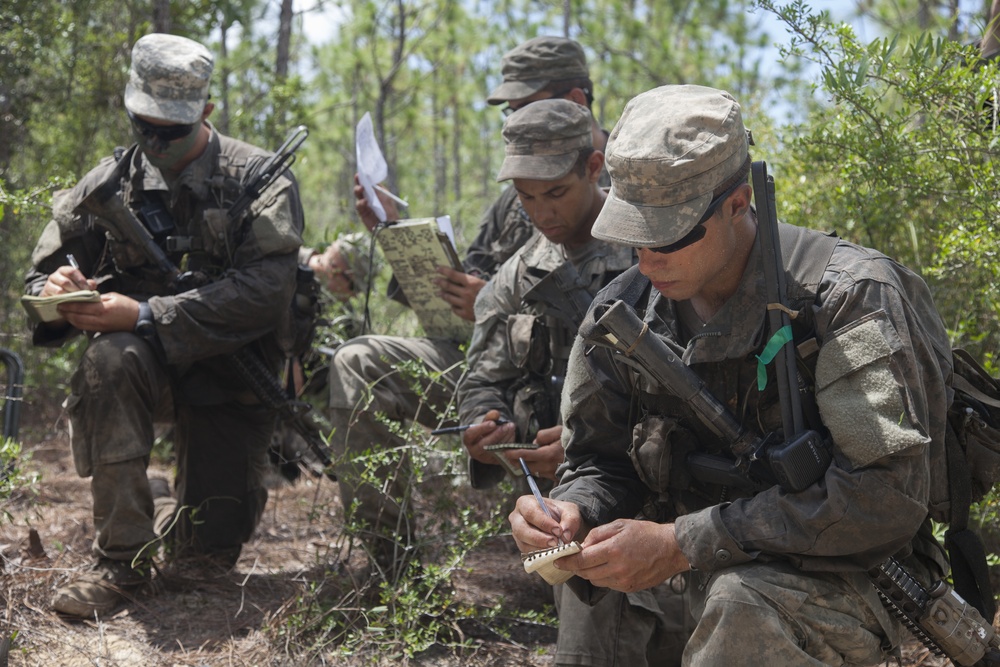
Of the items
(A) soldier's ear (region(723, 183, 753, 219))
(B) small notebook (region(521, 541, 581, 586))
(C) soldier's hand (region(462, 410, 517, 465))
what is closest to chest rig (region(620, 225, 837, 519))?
(A) soldier's ear (region(723, 183, 753, 219))

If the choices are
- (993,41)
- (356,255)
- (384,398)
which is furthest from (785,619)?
(356,255)

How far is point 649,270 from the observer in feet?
8.57

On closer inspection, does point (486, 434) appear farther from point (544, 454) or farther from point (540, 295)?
point (540, 295)

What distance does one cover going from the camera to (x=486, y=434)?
365 centimetres

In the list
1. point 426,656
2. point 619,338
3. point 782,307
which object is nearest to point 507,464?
point 426,656

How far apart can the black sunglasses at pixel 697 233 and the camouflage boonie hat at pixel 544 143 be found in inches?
47.6

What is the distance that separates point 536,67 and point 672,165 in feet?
8.46

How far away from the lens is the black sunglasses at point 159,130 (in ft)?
14.2

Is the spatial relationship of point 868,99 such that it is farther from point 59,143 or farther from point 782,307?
point 59,143

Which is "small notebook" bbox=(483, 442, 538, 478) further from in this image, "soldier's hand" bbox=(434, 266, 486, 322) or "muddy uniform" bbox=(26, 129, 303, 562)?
"muddy uniform" bbox=(26, 129, 303, 562)

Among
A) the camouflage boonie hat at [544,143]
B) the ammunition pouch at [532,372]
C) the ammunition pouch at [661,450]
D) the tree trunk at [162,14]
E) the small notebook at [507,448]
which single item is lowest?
the small notebook at [507,448]

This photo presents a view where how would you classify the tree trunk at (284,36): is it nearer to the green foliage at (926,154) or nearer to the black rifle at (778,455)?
the green foliage at (926,154)

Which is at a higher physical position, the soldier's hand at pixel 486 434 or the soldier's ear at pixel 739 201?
the soldier's ear at pixel 739 201

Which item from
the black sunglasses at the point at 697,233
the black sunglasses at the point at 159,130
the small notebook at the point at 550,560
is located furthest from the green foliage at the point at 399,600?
the black sunglasses at the point at 697,233
